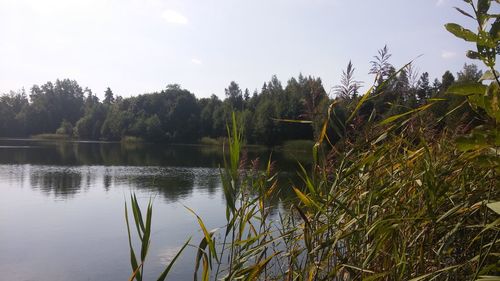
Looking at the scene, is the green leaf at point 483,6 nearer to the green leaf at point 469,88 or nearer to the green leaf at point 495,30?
the green leaf at point 495,30

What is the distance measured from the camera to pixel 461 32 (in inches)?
62.2

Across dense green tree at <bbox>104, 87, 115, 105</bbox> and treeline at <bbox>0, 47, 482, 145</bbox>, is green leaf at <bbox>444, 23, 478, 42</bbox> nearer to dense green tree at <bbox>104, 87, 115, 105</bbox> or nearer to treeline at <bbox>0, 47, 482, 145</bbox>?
treeline at <bbox>0, 47, 482, 145</bbox>

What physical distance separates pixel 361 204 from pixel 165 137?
91.6 m

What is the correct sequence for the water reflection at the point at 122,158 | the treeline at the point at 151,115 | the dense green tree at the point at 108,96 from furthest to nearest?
the dense green tree at the point at 108,96
the treeline at the point at 151,115
the water reflection at the point at 122,158

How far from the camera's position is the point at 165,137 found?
9188cm

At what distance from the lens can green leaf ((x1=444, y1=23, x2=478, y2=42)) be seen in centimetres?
156

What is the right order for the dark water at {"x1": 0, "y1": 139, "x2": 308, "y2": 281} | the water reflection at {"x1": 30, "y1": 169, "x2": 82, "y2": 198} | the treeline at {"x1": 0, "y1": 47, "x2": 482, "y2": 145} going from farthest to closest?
the treeline at {"x1": 0, "y1": 47, "x2": 482, "y2": 145} < the water reflection at {"x1": 30, "y1": 169, "x2": 82, "y2": 198} < the dark water at {"x1": 0, "y1": 139, "x2": 308, "y2": 281}

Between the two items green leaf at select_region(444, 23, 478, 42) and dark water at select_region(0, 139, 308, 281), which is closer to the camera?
green leaf at select_region(444, 23, 478, 42)

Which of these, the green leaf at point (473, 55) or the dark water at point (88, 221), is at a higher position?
the green leaf at point (473, 55)

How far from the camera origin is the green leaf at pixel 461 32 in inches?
61.3

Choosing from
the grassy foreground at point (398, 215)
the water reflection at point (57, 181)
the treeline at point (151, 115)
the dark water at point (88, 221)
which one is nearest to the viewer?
the grassy foreground at point (398, 215)

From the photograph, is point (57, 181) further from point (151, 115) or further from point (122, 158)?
point (151, 115)

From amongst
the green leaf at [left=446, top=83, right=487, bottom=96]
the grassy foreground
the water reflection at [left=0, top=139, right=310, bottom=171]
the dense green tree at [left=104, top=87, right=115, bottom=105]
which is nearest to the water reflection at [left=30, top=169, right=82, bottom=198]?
the water reflection at [left=0, top=139, right=310, bottom=171]

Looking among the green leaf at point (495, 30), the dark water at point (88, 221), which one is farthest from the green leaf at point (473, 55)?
the dark water at point (88, 221)
